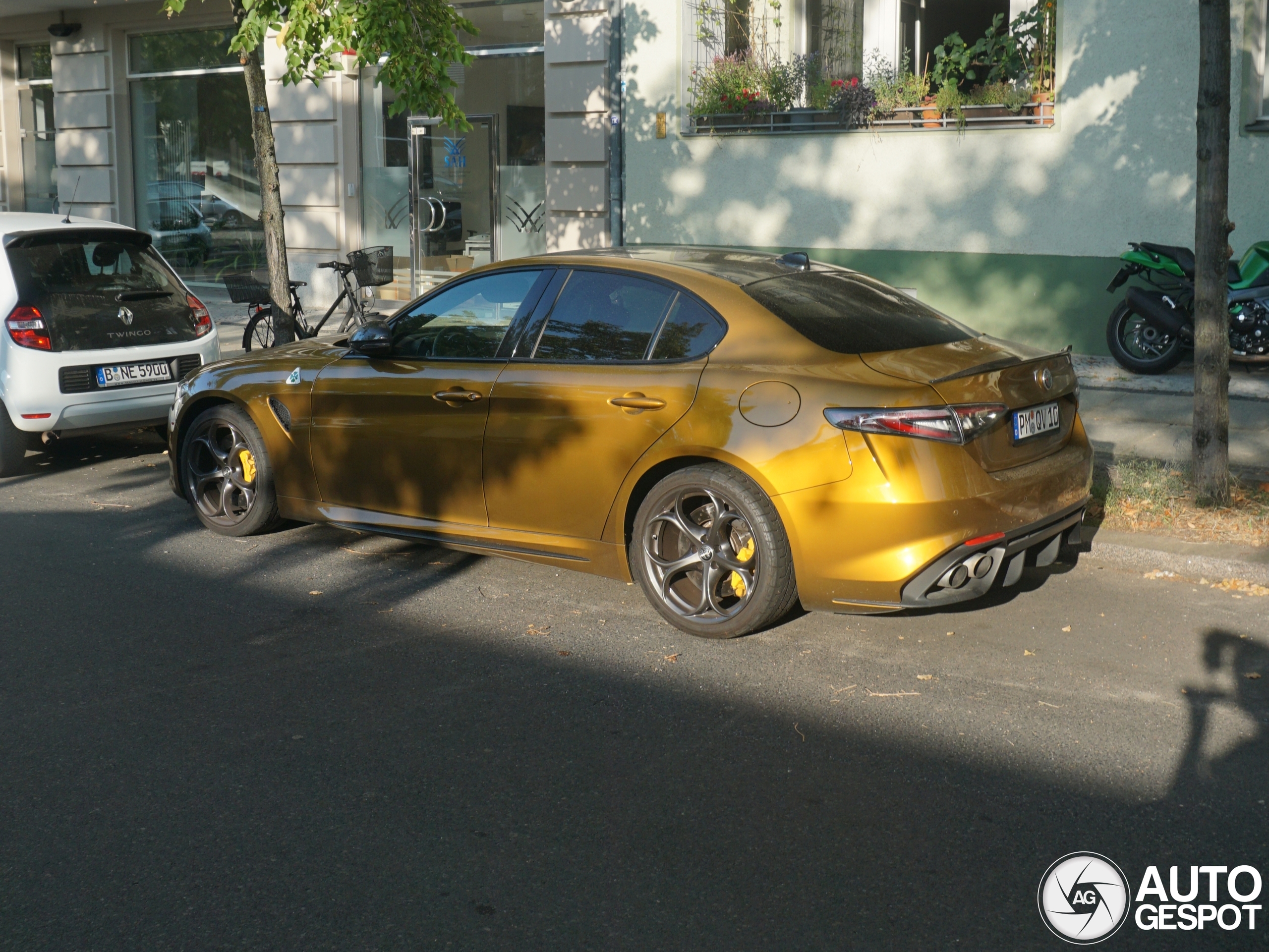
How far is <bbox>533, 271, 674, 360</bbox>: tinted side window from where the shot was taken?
18.3ft

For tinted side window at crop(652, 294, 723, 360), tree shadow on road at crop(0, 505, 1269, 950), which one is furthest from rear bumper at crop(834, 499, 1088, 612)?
tinted side window at crop(652, 294, 723, 360)

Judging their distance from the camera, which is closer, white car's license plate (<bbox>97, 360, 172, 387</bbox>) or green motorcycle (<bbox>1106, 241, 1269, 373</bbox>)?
white car's license plate (<bbox>97, 360, 172, 387</bbox>)

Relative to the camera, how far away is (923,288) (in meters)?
13.2

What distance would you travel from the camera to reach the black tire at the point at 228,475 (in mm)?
6855

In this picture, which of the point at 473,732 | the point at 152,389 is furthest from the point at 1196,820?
the point at 152,389

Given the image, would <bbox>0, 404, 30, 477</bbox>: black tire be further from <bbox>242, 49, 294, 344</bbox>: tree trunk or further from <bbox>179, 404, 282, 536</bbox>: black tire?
<bbox>242, 49, 294, 344</bbox>: tree trunk

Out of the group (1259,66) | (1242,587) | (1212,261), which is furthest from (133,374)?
(1259,66)

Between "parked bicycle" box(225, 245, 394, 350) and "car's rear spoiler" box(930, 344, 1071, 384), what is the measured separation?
8.93 metres

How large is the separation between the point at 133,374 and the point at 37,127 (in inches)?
661

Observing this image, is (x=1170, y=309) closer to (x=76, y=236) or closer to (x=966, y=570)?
(x=966, y=570)

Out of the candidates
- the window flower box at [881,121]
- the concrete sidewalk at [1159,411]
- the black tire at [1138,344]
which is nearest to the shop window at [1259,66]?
the window flower box at [881,121]

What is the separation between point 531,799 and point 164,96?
63.4ft

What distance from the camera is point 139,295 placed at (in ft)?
29.4

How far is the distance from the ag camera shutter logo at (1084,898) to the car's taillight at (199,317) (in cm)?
733
